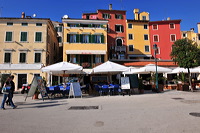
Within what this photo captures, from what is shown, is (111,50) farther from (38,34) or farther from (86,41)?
(38,34)

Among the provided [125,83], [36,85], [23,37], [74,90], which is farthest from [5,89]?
[23,37]

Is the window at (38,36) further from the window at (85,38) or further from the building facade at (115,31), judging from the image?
the building facade at (115,31)

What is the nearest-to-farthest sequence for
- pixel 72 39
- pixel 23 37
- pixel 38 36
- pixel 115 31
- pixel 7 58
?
pixel 7 58 < pixel 23 37 < pixel 38 36 < pixel 72 39 < pixel 115 31

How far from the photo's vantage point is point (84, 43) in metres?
24.4

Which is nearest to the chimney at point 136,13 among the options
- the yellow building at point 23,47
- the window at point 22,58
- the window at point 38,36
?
the yellow building at point 23,47

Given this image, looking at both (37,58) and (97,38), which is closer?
(37,58)

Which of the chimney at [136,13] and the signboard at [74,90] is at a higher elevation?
the chimney at [136,13]

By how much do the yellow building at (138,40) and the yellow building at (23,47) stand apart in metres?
16.0

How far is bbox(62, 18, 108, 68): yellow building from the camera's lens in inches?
944

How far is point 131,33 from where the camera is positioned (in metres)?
31.1

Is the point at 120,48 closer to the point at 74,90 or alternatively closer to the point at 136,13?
the point at 136,13

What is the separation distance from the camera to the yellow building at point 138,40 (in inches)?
1209

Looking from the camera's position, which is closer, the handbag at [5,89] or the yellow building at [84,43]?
the handbag at [5,89]

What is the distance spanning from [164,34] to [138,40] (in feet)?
19.5
